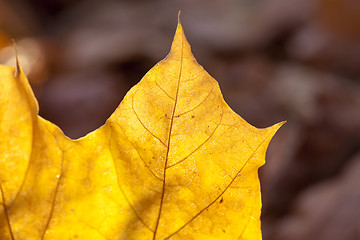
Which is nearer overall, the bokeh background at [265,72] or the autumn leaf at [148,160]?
the autumn leaf at [148,160]

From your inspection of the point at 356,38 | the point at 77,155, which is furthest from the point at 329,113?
the point at 77,155

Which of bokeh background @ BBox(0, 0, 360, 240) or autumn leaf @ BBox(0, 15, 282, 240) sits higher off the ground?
autumn leaf @ BBox(0, 15, 282, 240)

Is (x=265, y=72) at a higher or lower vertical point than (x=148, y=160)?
lower

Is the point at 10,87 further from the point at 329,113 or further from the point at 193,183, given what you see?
the point at 329,113

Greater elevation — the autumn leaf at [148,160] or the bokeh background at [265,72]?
the autumn leaf at [148,160]

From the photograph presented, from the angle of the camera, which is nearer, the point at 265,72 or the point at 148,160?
the point at 148,160
